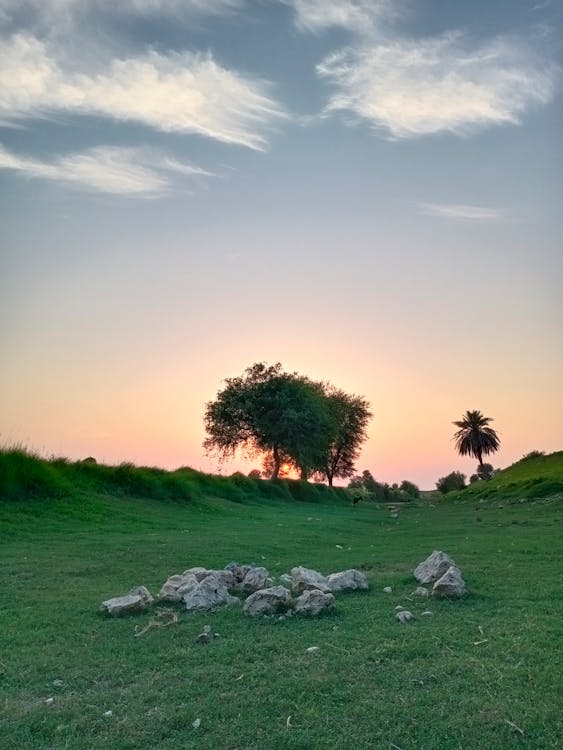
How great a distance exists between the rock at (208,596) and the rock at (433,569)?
2359mm

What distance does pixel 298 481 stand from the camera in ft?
159

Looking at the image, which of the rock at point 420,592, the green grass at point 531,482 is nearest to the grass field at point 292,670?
the rock at point 420,592

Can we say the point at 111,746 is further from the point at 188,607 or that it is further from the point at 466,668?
the point at 188,607

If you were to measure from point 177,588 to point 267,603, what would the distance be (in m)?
1.30

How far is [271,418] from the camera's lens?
5034cm

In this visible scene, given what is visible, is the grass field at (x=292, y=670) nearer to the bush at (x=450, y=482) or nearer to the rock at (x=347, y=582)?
the rock at (x=347, y=582)

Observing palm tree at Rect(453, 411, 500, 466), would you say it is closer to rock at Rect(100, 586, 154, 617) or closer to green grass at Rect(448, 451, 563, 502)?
green grass at Rect(448, 451, 563, 502)

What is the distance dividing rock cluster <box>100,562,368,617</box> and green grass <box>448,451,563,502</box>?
21193 mm

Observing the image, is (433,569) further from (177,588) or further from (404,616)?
(177,588)

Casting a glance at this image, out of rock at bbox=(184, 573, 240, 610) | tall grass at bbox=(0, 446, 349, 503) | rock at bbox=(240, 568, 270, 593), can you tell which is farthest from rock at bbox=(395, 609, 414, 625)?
tall grass at bbox=(0, 446, 349, 503)

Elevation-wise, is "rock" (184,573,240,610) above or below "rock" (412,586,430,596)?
below

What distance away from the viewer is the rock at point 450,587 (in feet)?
23.6

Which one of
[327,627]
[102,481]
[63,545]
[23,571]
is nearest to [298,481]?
[102,481]

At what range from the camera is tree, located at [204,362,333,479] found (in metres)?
50.2
